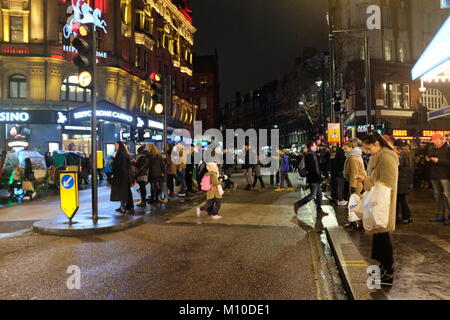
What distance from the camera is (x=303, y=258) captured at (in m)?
5.98

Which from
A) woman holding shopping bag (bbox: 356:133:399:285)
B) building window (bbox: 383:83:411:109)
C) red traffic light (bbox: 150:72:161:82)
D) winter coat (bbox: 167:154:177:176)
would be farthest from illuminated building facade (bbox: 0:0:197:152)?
building window (bbox: 383:83:411:109)

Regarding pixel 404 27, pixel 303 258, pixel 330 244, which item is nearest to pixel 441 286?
pixel 303 258

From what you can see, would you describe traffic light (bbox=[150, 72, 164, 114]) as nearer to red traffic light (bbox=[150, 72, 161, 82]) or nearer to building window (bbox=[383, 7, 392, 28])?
red traffic light (bbox=[150, 72, 161, 82])

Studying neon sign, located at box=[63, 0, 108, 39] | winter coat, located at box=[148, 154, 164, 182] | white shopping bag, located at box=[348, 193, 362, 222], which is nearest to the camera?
white shopping bag, located at box=[348, 193, 362, 222]

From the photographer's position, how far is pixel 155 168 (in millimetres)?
12031

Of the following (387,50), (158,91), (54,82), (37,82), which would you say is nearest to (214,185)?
(158,91)

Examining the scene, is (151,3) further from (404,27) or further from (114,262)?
(114,262)

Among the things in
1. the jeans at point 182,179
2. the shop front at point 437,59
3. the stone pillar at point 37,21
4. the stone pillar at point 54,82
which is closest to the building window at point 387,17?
the stone pillar at point 54,82

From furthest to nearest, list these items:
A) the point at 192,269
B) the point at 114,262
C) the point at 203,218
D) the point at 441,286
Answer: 1. the point at 203,218
2. the point at 114,262
3. the point at 192,269
4. the point at 441,286

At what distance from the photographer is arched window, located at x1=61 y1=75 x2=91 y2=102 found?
28469 mm

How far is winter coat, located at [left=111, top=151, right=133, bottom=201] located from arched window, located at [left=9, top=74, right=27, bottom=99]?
21160 mm

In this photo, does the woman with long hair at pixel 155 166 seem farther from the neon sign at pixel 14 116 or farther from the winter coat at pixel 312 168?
the neon sign at pixel 14 116

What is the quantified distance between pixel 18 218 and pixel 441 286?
9795 mm

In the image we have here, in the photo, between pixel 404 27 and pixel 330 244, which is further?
pixel 404 27
